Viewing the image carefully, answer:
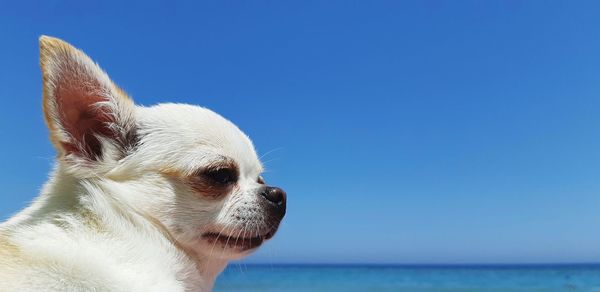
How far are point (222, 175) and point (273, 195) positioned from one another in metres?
0.31

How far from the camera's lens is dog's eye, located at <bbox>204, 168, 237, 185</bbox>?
2.76 metres

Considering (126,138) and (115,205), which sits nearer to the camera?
(115,205)

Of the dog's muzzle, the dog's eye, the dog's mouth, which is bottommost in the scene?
the dog's mouth

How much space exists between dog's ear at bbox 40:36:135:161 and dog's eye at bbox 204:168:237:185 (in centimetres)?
46

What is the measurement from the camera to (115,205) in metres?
2.57

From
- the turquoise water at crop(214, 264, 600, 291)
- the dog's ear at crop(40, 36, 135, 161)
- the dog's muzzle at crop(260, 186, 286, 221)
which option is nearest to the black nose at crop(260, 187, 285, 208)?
the dog's muzzle at crop(260, 186, 286, 221)

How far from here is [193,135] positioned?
2.81 metres

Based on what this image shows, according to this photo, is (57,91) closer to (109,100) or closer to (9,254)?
(109,100)

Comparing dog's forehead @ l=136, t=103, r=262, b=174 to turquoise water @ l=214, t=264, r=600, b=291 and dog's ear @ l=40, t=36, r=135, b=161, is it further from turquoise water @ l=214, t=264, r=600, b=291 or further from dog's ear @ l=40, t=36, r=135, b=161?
turquoise water @ l=214, t=264, r=600, b=291

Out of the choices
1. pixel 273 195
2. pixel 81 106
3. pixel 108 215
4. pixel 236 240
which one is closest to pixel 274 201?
pixel 273 195

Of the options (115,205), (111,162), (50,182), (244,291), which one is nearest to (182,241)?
(115,205)

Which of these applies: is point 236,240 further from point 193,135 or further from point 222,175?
point 193,135

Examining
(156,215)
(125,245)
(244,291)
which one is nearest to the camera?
(125,245)

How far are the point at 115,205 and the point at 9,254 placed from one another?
483 mm
